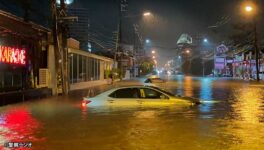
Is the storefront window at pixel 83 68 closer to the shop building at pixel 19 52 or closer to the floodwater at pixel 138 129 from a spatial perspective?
the shop building at pixel 19 52

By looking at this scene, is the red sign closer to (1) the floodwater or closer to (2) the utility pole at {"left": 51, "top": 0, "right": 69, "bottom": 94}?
(2) the utility pole at {"left": 51, "top": 0, "right": 69, "bottom": 94}

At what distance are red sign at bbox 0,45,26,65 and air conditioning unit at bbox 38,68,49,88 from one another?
402 centimetres

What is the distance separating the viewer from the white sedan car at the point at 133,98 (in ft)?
64.9

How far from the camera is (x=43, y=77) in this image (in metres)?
33.1

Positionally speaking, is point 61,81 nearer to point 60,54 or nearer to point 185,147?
point 60,54

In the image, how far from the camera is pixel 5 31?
24.7 metres

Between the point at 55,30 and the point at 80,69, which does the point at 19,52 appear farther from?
the point at 80,69

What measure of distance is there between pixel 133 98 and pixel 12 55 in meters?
9.33

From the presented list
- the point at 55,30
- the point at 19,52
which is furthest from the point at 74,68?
the point at 19,52

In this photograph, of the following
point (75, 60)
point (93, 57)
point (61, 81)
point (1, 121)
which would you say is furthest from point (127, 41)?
point (1, 121)

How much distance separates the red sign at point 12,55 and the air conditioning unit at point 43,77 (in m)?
4.02

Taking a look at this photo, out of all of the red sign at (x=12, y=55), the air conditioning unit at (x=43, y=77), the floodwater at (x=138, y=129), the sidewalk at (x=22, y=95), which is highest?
the red sign at (x=12, y=55)

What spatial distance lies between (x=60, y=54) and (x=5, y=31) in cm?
970

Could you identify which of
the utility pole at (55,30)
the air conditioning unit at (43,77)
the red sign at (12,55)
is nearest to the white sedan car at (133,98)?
the red sign at (12,55)
